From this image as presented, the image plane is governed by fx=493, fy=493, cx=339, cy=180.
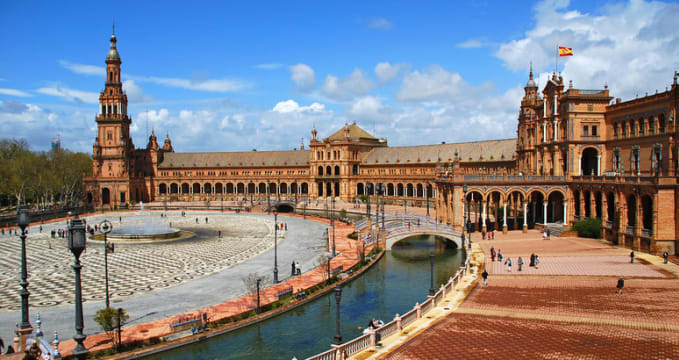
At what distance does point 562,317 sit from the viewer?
26875 mm

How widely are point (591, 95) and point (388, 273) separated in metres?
36.3

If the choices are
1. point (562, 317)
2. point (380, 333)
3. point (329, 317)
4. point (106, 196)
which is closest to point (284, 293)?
point (329, 317)

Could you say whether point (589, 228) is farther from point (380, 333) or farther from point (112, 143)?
point (112, 143)

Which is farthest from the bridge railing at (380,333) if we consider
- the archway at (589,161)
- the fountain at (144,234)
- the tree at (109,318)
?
the fountain at (144,234)

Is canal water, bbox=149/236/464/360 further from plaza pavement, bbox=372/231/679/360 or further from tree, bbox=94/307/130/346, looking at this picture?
plaza pavement, bbox=372/231/679/360

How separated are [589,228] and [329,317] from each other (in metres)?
36.0

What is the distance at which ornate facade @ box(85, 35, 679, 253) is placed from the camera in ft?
164

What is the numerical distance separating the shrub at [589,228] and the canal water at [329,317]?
15937mm

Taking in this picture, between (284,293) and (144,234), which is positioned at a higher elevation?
(144,234)

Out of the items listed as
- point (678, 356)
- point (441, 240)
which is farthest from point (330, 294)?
point (441, 240)

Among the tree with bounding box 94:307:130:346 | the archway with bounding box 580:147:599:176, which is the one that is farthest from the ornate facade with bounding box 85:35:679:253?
the tree with bounding box 94:307:130:346

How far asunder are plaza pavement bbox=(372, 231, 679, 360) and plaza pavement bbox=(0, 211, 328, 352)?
15931 mm

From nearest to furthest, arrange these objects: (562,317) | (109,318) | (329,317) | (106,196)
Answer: (109,318)
(562,317)
(329,317)
(106,196)

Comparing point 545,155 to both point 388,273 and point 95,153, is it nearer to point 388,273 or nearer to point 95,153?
point 388,273
